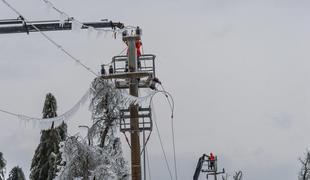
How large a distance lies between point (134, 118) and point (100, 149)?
938 centimetres

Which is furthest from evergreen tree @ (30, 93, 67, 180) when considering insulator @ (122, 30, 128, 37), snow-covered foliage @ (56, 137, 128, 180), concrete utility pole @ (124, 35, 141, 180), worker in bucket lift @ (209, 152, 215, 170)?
insulator @ (122, 30, 128, 37)

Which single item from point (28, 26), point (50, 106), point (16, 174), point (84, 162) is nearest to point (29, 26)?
point (28, 26)

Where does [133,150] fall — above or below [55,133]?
below

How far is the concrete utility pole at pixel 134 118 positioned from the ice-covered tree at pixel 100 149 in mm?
5986

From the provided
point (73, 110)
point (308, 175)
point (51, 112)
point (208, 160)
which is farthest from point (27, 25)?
point (308, 175)

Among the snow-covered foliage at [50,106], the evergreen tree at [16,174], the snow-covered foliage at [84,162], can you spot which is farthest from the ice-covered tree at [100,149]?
the evergreen tree at [16,174]

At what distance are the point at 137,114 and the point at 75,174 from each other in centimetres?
898

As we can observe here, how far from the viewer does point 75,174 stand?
3203 cm

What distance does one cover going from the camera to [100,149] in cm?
3309

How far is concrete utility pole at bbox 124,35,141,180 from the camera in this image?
23484mm

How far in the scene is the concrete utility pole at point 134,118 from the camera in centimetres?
2348

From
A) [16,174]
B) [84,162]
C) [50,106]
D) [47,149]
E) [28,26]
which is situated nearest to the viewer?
[28,26]

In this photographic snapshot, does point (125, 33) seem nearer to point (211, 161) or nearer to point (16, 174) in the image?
point (211, 161)

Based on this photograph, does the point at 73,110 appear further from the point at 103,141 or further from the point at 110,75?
the point at 103,141
